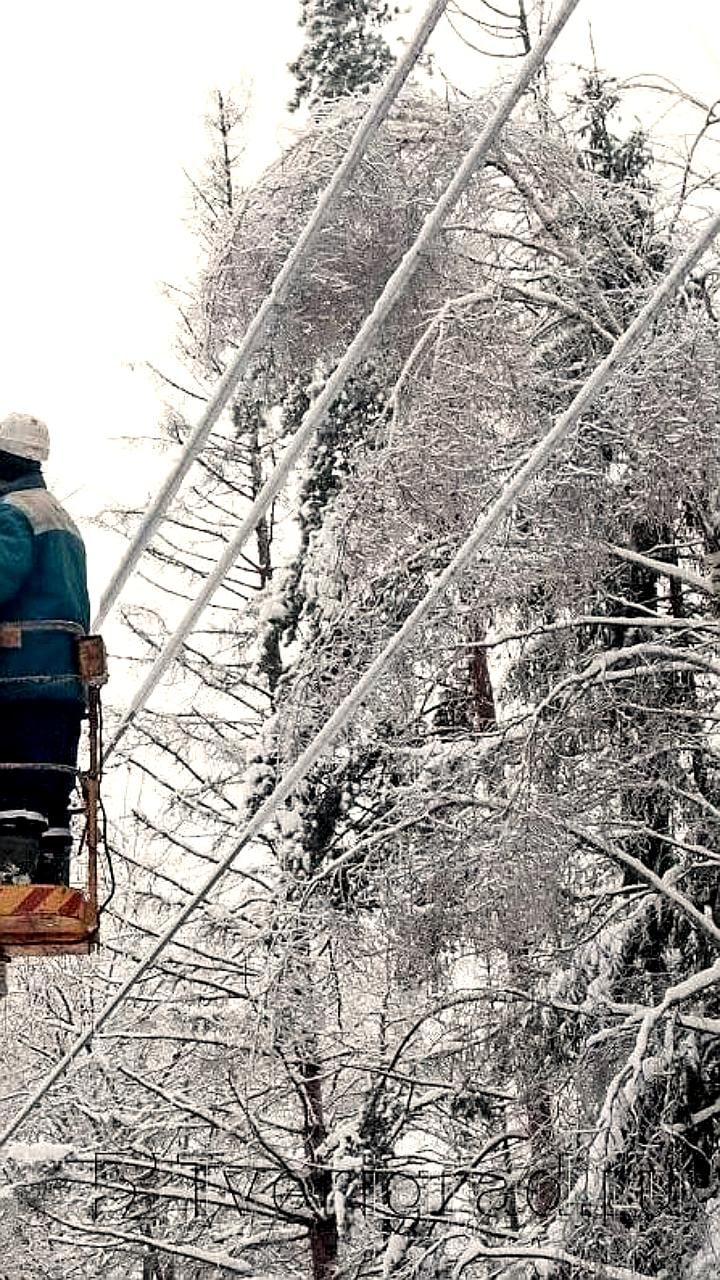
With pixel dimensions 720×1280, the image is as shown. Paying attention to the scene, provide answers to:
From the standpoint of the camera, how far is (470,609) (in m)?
9.35

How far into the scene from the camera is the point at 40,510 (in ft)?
18.9

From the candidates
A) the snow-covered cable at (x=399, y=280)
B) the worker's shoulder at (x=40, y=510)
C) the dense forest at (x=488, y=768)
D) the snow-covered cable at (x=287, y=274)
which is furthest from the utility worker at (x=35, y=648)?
the dense forest at (x=488, y=768)

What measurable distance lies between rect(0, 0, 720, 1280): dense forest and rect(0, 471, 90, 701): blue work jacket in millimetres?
3385

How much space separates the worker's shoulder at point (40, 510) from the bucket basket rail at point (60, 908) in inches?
11.5

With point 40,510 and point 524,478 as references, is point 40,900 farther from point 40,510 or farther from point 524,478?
point 524,478

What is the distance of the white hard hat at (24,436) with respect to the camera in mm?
5801

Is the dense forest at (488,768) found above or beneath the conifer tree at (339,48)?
beneath

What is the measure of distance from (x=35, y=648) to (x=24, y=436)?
637 mm

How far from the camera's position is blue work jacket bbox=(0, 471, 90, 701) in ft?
18.8

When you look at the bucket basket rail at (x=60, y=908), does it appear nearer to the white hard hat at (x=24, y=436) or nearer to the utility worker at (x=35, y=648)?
the utility worker at (x=35, y=648)

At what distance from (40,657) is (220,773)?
25.8 feet

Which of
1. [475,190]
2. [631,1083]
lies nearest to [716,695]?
[631,1083]

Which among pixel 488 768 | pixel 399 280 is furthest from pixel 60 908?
pixel 488 768

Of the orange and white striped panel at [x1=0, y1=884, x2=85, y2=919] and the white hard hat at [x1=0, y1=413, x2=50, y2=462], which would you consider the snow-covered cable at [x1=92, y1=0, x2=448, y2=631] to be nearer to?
the white hard hat at [x1=0, y1=413, x2=50, y2=462]
